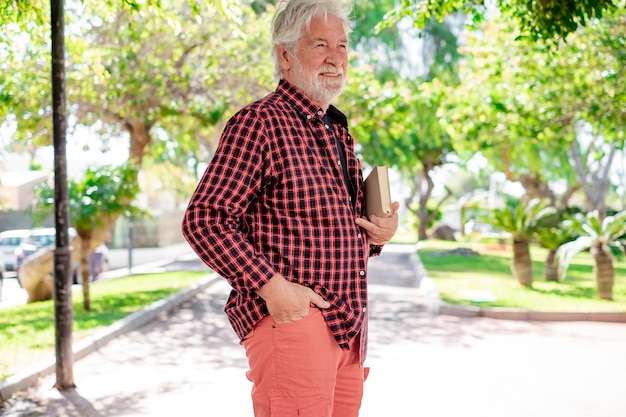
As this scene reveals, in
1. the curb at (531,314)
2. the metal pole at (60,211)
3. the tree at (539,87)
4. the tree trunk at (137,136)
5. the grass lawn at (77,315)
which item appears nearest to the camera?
the metal pole at (60,211)

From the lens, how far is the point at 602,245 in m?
11.9

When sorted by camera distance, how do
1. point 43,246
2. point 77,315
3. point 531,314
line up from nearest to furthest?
point 531,314 < point 77,315 < point 43,246

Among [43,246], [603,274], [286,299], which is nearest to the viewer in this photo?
[286,299]

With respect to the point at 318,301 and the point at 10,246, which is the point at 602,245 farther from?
the point at 10,246

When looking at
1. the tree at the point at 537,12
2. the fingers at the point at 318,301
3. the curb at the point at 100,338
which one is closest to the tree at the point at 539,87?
the tree at the point at 537,12

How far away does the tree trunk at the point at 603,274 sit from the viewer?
→ 1193cm

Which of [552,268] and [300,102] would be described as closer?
[300,102]

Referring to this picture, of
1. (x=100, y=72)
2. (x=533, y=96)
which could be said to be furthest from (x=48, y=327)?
(x=533, y=96)

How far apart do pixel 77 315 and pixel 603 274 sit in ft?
25.9

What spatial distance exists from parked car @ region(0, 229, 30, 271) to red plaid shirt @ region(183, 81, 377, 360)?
20.9 metres

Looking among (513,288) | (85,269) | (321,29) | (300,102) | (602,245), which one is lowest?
(513,288)

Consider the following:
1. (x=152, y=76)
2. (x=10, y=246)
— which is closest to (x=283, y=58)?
(x=152, y=76)

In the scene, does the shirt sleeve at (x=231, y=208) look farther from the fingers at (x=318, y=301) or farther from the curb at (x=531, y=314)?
the curb at (x=531, y=314)

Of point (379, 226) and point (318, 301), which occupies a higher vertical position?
point (379, 226)
